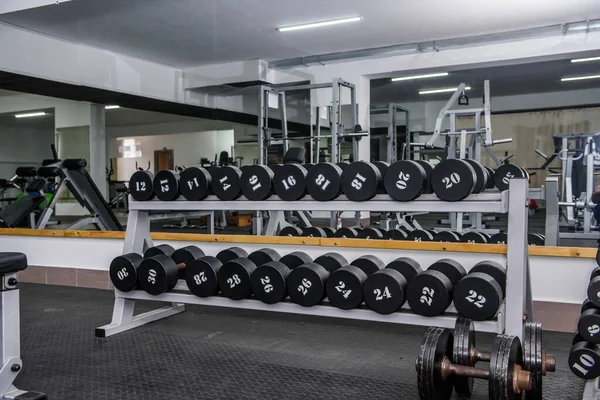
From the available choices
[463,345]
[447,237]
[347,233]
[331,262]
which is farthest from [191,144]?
[463,345]

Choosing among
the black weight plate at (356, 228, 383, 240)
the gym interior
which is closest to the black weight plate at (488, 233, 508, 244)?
the gym interior

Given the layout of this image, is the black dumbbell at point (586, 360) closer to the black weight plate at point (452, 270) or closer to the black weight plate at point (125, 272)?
the black weight plate at point (452, 270)

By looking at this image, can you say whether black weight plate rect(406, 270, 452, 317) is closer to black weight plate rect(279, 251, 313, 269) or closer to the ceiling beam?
black weight plate rect(279, 251, 313, 269)

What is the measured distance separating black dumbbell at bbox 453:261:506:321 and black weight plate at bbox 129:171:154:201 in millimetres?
1492

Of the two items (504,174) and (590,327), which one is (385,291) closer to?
(590,327)

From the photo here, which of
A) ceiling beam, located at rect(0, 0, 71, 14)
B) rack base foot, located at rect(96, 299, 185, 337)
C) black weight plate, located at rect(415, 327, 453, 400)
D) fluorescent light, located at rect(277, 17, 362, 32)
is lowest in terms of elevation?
rack base foot, located at rect(96, 299, 185, 337)

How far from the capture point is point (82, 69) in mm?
6531

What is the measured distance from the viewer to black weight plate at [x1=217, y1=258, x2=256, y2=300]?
2.34m

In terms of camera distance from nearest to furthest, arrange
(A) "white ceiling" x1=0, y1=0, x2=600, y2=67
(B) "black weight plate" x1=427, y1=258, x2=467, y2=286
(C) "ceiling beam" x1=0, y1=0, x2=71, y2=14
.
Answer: (B) "black weight plate" x1=427, y1=258, x2=467, y2=286
(C) "ceiling beam" x1=0, y1=0, x2=71, y2=14
(A) "white ceiling" x1=0, y1=0, x2=600, y2=67

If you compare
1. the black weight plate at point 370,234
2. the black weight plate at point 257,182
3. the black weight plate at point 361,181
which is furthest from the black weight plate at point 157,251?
the black weight plate at point 370,234

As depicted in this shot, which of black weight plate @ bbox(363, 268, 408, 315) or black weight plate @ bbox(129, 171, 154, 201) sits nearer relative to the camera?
black weight plate @ bbox(363, 268, 408, 315)

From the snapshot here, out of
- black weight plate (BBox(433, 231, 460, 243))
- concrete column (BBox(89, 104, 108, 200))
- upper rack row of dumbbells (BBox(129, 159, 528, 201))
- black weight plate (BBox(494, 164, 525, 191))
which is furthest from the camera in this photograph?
concrete column (BBox(89, 104, 108, 200))

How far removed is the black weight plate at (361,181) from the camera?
208 centimetres

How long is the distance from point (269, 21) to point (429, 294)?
14.7ft
